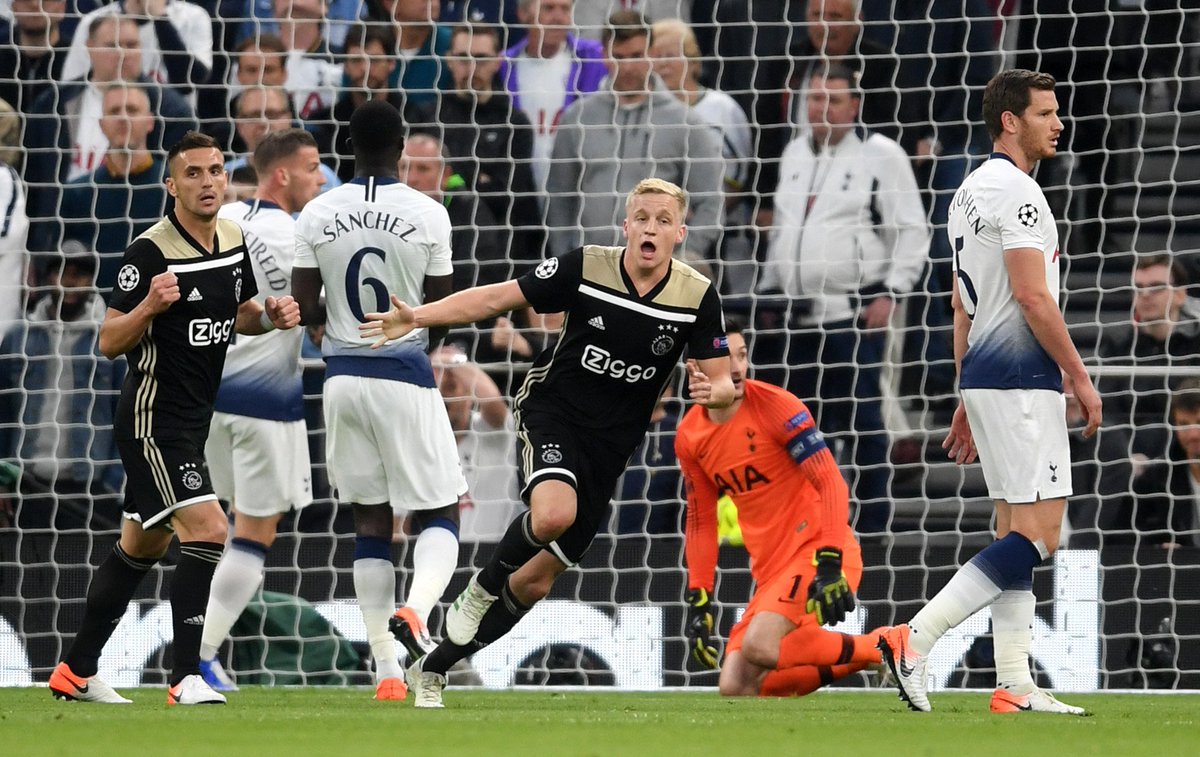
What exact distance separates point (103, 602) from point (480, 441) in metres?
3.09

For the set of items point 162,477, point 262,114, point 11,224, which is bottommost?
point 162,477

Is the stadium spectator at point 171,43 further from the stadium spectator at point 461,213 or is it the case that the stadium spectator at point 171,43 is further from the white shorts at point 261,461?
the white shorts at point 261,461

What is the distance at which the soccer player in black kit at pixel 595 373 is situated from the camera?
19.9 feet

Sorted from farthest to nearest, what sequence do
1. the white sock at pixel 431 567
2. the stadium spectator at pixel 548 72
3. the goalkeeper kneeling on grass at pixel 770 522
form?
the stadium spectator at pixel 548 72, the goalkeeper kneeling on grass at pixel 770 522, the white sock at pixel 431 567

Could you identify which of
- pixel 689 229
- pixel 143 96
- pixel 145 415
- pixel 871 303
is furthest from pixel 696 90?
pixel 145 415

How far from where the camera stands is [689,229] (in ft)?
31.6

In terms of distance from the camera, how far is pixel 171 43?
32.3ft

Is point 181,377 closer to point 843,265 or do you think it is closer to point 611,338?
point 611,338

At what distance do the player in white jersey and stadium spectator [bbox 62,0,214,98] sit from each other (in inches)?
127

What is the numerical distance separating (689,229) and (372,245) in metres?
3.13

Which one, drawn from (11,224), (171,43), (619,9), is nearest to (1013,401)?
(619,9)

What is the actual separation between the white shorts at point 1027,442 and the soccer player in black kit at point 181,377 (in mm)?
2475

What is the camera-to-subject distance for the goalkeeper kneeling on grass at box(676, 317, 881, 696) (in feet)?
24.6

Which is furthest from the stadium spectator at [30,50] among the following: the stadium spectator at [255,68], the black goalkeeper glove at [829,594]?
the black goalkeeper glove at [829,594]
